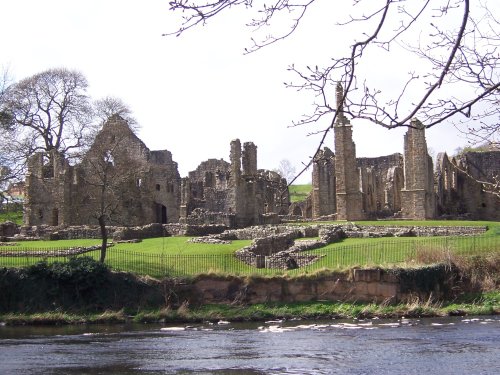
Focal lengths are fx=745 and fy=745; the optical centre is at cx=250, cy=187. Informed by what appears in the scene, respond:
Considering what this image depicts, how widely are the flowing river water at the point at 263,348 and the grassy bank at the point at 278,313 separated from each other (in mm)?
977

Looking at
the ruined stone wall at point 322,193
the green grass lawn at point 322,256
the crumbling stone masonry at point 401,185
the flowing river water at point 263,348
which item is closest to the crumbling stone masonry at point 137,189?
the crumbling stone masonry at point 401,185

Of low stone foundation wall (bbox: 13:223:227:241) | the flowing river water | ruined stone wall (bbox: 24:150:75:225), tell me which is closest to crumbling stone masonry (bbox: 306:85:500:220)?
low stone foundation wall (bbox: 13:223:227:241)

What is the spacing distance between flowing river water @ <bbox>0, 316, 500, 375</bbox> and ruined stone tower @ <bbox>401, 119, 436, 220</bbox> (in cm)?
2214

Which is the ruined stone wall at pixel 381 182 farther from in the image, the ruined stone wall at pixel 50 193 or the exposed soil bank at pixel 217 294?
the exposed soil bank at pixel 217 294

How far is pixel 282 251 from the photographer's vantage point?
3319 cm

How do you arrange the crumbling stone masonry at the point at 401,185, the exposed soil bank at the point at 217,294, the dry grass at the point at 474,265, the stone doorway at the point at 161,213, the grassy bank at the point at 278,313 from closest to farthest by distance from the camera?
the grassy bank at the point at 278,313, the exposed soil bank at the point at 217,294, the dry grass at the point at 474,265, the crumbling stone masonry at the point at 401,185, the stone doorway at the point at 161,213

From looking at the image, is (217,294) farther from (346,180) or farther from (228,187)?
(346,180)

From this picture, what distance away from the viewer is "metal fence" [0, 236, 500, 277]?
2938 centimetres

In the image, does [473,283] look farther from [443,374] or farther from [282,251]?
[443,374]

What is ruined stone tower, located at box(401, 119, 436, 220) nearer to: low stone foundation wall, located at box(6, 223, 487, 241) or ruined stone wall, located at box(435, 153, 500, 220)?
ruined stone wall, located at box(435, 153, 500, 220)

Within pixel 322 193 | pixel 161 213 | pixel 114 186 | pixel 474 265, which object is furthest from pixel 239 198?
pixel 474 265

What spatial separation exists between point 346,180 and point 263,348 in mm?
28642

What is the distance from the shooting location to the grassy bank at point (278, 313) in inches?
1059

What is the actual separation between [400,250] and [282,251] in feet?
17.5
